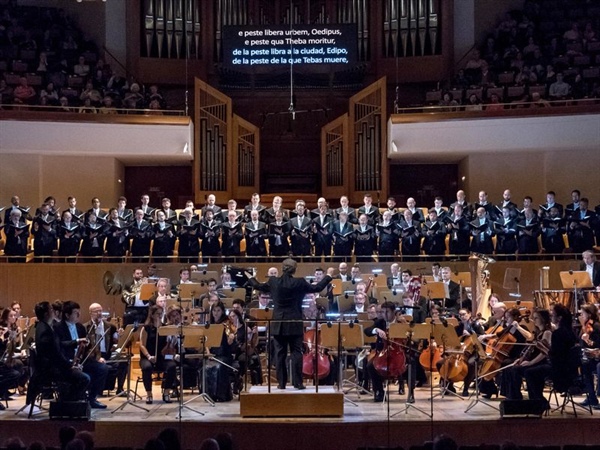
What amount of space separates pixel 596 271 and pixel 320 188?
6864 millimetres

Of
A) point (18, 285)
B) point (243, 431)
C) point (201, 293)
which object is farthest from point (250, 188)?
point (243, 431)

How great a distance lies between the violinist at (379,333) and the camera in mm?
10453

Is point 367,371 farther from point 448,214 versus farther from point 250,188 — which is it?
point 250,188

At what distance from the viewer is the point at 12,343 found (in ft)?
33.9

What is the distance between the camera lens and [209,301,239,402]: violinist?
10.5 meters

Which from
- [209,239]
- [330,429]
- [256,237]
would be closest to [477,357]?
[330,429]

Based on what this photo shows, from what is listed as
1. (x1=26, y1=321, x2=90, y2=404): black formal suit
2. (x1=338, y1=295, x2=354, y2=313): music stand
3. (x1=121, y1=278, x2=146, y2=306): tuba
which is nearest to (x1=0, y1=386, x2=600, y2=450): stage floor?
(x1=26, y1=321, x2=90, y2=404): black formal suit

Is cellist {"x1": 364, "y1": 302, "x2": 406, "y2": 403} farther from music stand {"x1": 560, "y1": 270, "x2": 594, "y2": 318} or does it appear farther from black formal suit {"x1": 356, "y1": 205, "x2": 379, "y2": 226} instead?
black formal suit {"x1": 356, "y1": 205, "x2": 379, "y2": 226}

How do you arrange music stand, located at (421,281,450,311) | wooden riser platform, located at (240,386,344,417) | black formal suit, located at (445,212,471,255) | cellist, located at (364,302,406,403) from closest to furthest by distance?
wooden riser platform, located at (240,386,344,417) < cellist, located at (364,302,406,403) < music stand, located at (421,281,450,311) < black formal suit, located at (445,212,471,255)

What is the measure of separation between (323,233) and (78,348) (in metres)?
5.69

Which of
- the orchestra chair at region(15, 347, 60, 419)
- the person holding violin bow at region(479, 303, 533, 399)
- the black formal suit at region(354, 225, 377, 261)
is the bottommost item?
the orchestra chair at region(15, 347, 60, 419)

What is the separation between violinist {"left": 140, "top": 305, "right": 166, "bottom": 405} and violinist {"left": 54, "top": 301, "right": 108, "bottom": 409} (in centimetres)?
43

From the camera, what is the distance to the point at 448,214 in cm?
1488

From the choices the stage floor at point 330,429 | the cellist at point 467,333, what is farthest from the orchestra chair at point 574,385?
the cellist at point 467,333
